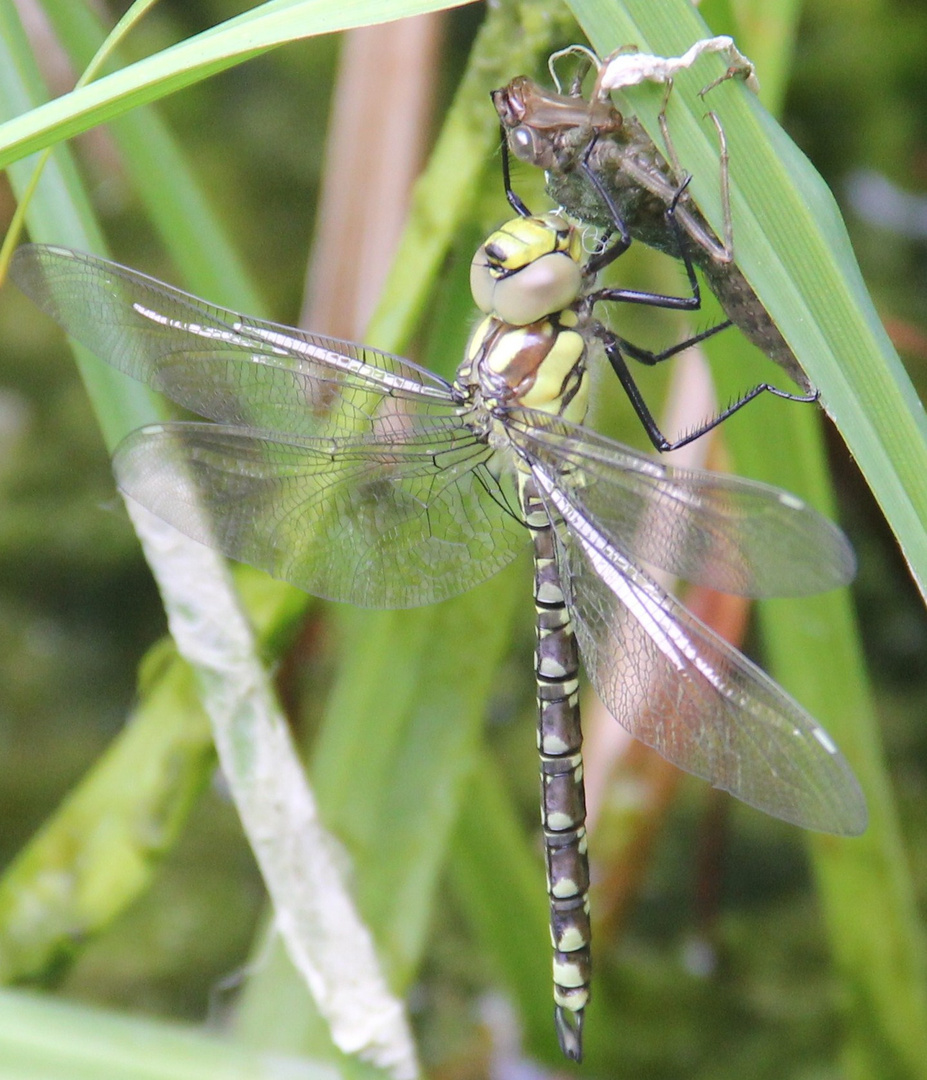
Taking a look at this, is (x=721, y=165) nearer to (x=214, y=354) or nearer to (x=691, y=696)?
(x=691, y=696)

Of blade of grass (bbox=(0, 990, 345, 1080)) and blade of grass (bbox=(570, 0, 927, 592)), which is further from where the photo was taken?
blade of grass (bbox=(0, 990, 345, 1080))

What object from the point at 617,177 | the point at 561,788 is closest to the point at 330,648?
the point at 561,788

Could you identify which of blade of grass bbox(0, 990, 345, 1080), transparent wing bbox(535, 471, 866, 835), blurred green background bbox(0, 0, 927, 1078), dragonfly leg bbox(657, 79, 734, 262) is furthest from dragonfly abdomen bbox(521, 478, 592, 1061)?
blurred green background bbox(0, 0, 927, 1078)

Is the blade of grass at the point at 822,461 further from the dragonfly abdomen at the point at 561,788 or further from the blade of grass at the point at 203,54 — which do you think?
the dragonfly abdomen at the point at 561,788

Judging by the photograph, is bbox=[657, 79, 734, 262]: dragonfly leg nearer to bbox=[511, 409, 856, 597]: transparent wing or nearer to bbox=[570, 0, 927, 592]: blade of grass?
bbox=[570, 0, 927, 592]: blade of grass

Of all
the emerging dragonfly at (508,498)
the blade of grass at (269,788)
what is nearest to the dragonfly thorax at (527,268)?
the emerging dragonfly at (508,498)
